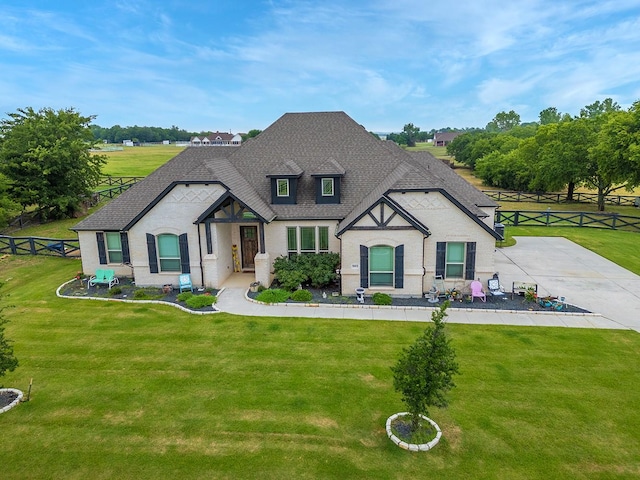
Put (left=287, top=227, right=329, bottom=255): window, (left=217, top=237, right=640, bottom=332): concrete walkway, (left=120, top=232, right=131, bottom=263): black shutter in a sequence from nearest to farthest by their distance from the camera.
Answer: (left=217, top=237, right=640, bottom=332): concrete walkway < (left=287, top=227, right=329, bottom=255): window < (left=120, top=232, right=131, bottom=263): black shutter

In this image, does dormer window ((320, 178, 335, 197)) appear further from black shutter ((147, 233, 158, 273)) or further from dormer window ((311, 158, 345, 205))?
black shutter ((147, 233, 158, 273))

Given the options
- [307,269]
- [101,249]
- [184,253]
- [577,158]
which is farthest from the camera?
[577,158]

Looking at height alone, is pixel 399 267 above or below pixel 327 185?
below

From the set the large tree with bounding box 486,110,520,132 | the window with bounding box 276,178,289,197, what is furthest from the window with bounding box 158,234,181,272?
the large tree with bounding box 486,110,520,132

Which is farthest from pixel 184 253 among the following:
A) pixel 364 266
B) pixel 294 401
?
pixel 294 401

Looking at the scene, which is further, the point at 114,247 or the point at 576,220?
the point at 576,220

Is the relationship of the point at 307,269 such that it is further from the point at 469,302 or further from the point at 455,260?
the point at 469,302

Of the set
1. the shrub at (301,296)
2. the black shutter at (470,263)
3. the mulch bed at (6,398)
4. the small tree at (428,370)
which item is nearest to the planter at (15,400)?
the mulch bed at (6,398)
